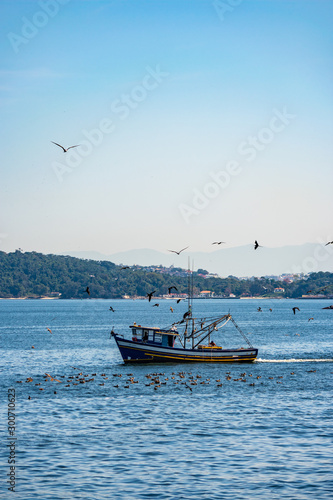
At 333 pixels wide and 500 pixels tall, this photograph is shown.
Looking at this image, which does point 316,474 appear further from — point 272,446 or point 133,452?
point 133,452

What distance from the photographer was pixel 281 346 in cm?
9762

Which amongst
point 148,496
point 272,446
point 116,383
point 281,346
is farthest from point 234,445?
point 281,346

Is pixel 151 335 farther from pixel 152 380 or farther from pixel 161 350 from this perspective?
pixel 152 380

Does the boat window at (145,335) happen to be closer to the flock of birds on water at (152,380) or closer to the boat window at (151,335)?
the boat window at (151,335)

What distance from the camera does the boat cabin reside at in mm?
69938

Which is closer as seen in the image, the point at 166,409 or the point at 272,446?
the point at 272,446

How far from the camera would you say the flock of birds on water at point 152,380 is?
54109 mm

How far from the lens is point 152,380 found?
56.6m

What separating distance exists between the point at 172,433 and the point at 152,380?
19.8 metres

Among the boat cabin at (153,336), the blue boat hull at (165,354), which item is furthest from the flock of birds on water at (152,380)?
the boat cabin at (153,336)

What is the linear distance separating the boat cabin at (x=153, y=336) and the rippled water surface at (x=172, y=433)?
3.63 metres

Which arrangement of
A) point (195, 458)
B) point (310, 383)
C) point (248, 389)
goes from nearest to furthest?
point (195, 458)
point (248, 389)
point (310, 383)

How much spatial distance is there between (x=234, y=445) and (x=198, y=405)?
1114 cm

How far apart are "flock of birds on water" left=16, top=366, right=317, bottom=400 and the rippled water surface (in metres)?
0.11
